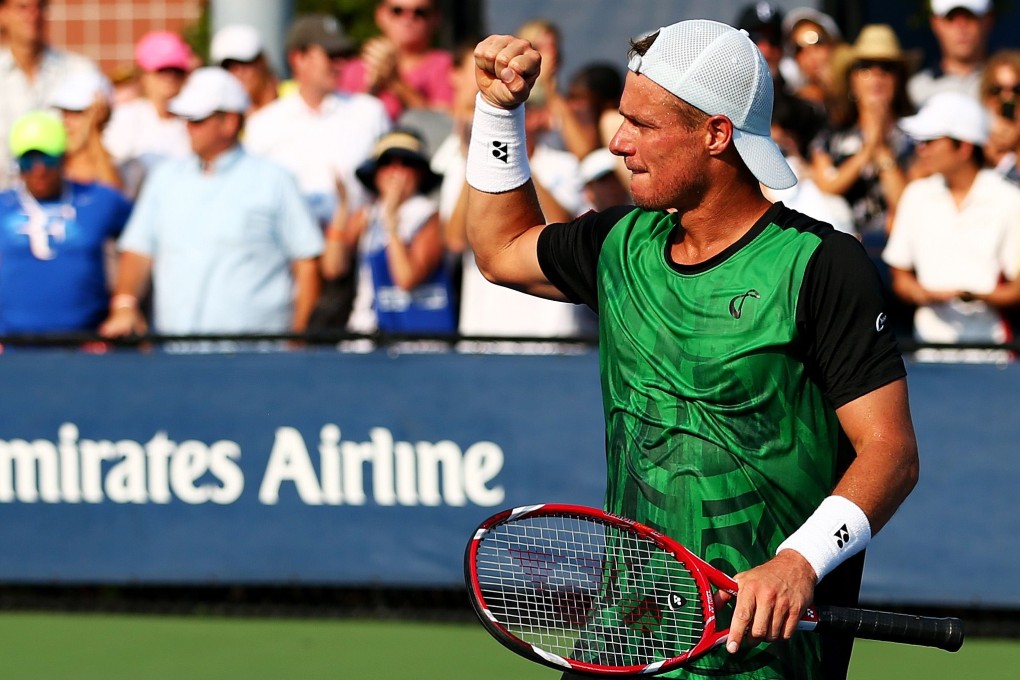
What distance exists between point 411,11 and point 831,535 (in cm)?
666

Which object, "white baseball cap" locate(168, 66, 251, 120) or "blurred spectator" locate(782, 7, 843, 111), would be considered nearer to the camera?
"white baseball cap" locate(168, 66, 251, 120)

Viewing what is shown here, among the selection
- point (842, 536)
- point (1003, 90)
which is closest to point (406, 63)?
point (1003, 90)

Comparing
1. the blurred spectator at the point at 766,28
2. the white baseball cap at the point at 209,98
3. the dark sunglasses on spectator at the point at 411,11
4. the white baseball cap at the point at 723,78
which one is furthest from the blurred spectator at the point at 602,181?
the white baseball cap at the point at 723,78

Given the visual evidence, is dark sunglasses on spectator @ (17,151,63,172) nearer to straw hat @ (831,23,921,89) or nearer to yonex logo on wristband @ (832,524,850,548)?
straw hat @ (831,23,921,89)

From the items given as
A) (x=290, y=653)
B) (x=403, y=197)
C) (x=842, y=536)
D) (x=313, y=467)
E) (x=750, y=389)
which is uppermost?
(x=750, y=389)

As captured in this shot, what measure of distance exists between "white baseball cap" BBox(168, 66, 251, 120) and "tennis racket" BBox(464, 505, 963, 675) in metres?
4.80

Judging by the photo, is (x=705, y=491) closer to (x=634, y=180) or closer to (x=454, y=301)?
(x=634, y=180)

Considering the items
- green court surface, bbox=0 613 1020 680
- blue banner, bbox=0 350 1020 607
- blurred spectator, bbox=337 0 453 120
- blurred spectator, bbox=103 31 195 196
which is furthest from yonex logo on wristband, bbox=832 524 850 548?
blurred spectator, bbox=103 31 195 196

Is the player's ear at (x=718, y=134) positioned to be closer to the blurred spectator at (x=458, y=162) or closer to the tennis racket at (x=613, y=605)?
the tennis racket at (x=613, y=605)

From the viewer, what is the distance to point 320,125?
880 centimetres

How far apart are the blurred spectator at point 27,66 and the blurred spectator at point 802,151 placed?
12.7ft

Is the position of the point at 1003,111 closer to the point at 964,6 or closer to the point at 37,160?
the point at 964,6

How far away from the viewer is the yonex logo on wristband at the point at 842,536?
10.4 ft

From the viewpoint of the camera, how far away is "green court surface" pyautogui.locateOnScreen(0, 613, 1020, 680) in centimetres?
704
